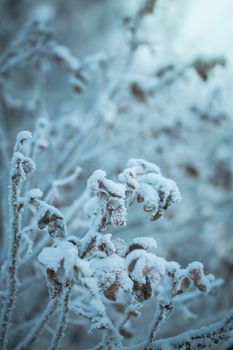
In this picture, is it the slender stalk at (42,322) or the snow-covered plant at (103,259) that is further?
the slender stalk at (42,322)

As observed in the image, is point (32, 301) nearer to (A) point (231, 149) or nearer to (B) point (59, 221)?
(B) point (59, 221)

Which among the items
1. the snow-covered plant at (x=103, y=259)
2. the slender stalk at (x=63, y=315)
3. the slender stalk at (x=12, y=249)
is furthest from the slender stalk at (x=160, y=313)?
the slender stalk at (x=12, y=249)

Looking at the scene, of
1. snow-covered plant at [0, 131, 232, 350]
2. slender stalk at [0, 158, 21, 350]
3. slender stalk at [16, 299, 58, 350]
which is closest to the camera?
snow-covered plant at [0, 131, 232, 350]

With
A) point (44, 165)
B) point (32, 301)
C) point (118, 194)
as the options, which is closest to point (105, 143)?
→ point (44, 165)

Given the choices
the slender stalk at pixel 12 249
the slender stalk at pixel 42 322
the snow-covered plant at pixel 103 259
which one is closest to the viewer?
the snow-covered plant at pixel 103 259

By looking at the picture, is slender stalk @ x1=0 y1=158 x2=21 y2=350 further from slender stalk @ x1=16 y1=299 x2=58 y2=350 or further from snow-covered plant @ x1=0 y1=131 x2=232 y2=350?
slender stalk @ x1=16 y1=299 x2=58 y2=350

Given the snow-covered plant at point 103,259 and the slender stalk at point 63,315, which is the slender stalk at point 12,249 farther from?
the slender stalk at point 63,315

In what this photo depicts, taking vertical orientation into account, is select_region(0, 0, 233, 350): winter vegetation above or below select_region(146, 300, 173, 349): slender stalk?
above

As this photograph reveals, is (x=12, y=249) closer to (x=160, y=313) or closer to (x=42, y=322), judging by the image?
(x=42, y=322)

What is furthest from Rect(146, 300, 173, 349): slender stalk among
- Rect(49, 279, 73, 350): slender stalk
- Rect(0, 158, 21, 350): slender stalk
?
Rect(0, 158, 21, 350): slender stalk
